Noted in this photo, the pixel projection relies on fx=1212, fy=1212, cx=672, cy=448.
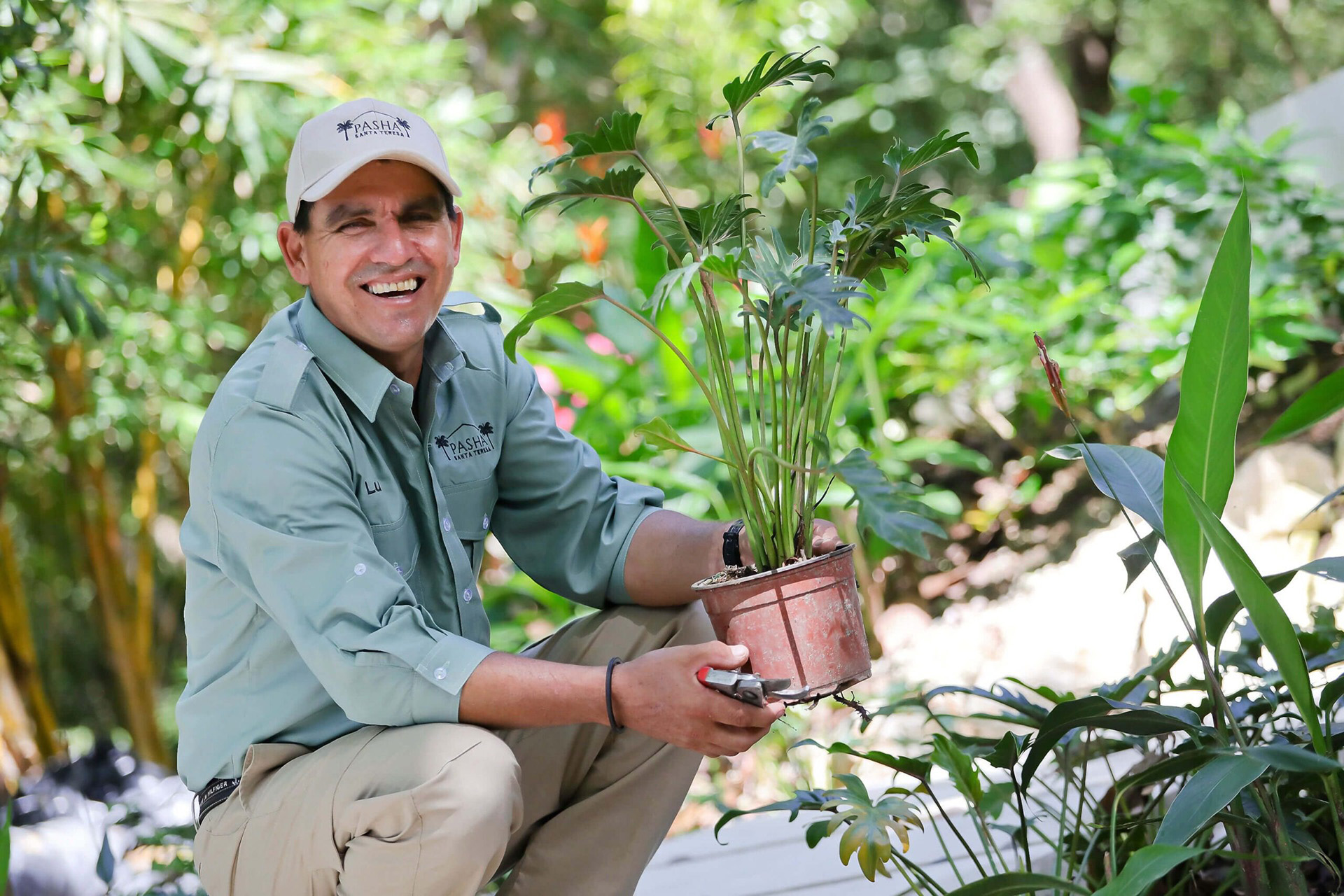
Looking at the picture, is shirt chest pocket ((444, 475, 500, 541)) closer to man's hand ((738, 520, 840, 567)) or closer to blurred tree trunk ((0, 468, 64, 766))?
man's hand ((738, 520, 840, 567))

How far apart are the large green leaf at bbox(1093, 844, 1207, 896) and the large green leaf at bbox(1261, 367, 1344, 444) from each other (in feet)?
1.82

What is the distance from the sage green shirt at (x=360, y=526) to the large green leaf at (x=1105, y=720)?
0.65m

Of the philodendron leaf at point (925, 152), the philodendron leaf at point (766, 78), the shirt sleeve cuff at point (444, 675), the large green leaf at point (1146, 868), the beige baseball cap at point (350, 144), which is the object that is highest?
the beige baseball cap at point (350, 144)

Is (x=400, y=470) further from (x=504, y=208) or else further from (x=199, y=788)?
(x=504, y=208)

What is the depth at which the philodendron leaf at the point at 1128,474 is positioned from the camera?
140cm

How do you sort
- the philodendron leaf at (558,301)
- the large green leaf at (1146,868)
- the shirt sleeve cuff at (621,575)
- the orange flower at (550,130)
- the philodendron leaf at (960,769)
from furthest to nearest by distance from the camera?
the orange flower at (550,130)
the shirt sleeve cuff at (621,575)
the philodendron leaf at (960,769)
the philodendron leaf at (558,301)
the large green leaf at (1146,868)

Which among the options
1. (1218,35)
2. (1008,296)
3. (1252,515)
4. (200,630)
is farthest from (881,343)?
(1218,35)

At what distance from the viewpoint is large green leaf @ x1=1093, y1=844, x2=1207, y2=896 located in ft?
3.59

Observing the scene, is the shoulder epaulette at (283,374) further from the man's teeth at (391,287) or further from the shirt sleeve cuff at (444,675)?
the shirt sleeve cuff at (444,675)

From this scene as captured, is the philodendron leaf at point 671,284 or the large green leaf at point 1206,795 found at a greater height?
the philodendron leaf at point 671,284

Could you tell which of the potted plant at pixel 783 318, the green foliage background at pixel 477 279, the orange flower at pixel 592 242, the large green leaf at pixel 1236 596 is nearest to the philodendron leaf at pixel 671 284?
the potted plant at pixel 783 318

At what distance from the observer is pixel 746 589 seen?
1.32 metres

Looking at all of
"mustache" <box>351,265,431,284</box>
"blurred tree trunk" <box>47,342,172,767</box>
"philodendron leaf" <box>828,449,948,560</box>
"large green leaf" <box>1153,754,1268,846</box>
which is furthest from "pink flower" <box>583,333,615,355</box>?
"large green leaf" <box>1153,754,1268,846</box>

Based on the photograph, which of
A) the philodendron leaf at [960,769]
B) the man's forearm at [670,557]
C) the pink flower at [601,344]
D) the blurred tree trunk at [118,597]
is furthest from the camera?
the blurred tree trunk at [118,597]
